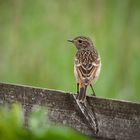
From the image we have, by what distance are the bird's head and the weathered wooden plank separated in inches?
180

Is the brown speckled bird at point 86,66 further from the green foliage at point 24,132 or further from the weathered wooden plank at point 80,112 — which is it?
the green foliage at point 24,132

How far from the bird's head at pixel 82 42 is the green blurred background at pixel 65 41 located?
6 cm

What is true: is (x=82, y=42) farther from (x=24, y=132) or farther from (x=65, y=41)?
(x=24, y=132)

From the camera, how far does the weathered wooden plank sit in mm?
3314

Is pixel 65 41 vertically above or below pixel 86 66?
above

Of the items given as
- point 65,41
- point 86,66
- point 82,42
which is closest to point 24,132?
point 86,66

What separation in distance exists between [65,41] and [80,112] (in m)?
4.58

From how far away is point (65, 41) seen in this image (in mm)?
7988

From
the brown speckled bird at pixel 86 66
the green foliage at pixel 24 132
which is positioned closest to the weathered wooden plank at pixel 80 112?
the green foliage at pixel 24 132

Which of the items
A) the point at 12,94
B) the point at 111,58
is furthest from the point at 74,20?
the point at 12,94

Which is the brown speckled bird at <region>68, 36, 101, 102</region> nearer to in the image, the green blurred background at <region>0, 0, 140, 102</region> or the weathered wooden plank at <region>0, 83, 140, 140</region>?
the green blurred background at <region>0, 0, 140, 102</region>

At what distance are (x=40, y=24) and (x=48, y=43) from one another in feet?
0.92

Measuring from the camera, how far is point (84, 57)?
7.35 m

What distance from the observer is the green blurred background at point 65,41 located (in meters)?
7.71
